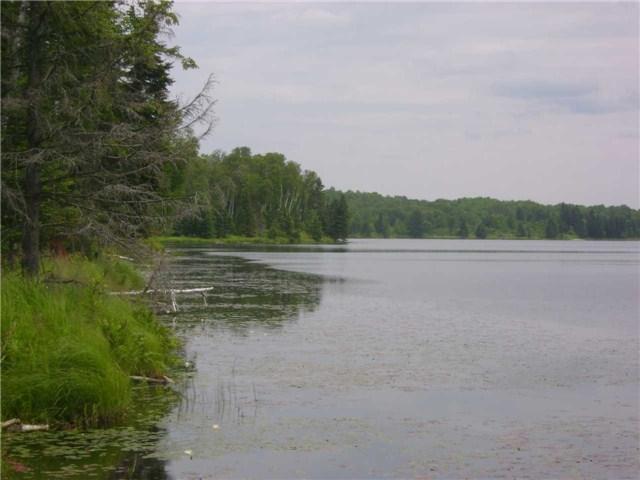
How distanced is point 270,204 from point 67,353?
122 metres

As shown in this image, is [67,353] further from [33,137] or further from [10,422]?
[33,137]

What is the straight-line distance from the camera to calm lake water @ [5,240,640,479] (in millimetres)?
10742

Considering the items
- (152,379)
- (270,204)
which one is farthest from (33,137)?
(270,204)

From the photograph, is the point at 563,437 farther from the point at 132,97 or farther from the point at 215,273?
the point at 215,273

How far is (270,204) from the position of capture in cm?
13388

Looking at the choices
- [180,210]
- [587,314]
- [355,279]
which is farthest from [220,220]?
[180,210]

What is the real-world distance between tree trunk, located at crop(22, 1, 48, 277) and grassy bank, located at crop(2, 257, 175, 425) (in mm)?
473

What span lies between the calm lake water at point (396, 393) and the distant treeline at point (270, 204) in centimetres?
8485

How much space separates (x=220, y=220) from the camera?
11806 centimetres

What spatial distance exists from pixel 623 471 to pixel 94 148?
9499mm

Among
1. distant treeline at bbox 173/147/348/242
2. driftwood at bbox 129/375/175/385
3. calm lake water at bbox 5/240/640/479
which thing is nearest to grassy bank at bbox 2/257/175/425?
driftwood at bbox 129/375/175/385

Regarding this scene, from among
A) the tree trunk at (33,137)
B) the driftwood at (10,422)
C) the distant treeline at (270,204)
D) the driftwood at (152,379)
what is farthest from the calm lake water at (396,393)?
the distant treeline at (270,204)

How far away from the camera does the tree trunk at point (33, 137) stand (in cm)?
1422

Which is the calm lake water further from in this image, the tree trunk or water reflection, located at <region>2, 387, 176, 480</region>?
the tree trunk
